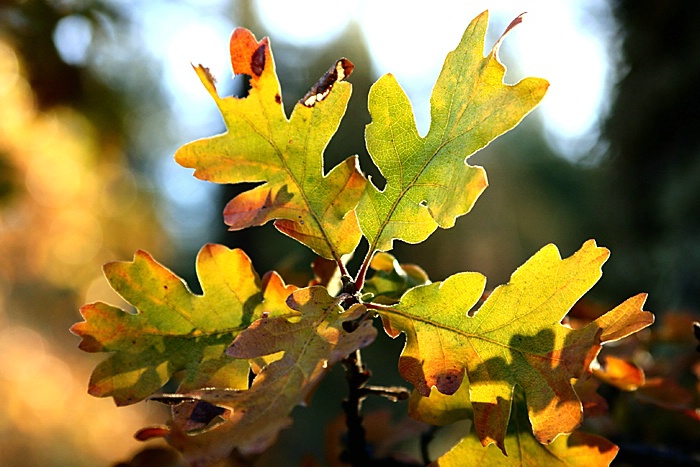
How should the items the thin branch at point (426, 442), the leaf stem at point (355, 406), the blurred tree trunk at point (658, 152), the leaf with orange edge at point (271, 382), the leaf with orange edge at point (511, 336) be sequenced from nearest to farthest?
1. the leaf with orange edge at point (271, 382)
2. the leaf with orange edge at point (511, 336)
3. the leaf stem at point (355, 406)
4. the thin branch at point (426, 442)
5. the blurred tree trunk at point (658, 152)

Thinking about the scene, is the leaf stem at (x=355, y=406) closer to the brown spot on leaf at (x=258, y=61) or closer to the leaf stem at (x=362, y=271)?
the leaf stem at (x=362, y=271)

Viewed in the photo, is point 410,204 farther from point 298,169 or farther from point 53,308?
point 53,308

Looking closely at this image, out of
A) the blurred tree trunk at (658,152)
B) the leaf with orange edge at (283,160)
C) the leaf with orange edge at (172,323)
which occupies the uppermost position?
the leaf with orange edge at (283,160)

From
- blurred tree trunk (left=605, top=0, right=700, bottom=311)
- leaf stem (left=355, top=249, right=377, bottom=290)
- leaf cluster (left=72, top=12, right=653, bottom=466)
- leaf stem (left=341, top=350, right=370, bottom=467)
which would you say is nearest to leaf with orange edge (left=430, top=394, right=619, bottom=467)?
leaf cluster (left=72, top=12, right=653, bottom=466)

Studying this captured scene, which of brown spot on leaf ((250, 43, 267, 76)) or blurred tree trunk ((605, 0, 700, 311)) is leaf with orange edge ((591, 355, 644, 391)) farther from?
blurred tree trunk ((605, 0, 700, 311))

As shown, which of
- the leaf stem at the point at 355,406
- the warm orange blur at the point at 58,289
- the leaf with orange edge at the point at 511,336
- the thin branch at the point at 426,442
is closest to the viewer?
the leaf with orange edge at the point at 511,336

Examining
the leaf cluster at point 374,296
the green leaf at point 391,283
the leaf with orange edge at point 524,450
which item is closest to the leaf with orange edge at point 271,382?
the leaf cluster at point 374,296

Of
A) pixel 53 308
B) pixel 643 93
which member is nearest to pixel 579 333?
pixel 643 93

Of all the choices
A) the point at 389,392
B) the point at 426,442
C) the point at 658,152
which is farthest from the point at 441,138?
the point at 658,152
